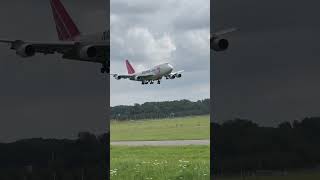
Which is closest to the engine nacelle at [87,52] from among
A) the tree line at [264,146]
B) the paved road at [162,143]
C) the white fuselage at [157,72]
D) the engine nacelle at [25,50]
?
the engine nacelle at [25,50]

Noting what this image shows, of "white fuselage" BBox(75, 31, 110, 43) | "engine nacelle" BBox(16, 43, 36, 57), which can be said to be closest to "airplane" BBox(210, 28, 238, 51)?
"white fuselage" BBox(75, 31, 110, 43)

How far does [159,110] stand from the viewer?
12.9m

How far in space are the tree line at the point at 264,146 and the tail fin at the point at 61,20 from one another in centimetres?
177

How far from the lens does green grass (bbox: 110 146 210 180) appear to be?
31.3 feet

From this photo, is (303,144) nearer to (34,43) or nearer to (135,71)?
(34,43)

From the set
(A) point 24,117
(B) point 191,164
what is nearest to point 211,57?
(A) point 24,117

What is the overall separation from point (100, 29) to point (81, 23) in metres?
0.20

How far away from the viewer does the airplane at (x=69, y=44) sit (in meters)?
5.02

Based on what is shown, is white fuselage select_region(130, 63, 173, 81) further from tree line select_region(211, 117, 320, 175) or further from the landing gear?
the landing gear

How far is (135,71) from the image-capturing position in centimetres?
1332

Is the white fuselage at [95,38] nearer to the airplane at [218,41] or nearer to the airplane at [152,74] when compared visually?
the airplane at [218,41]

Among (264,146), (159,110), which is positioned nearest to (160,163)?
Answer: (159,110)

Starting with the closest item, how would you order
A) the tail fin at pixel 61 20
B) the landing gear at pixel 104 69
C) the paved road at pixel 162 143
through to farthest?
the tail fin at pixel 61 20
the landing gear at pixel 104 69
the paved road at pixel 162 143

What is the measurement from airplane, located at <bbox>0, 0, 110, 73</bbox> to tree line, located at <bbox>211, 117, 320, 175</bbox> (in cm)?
140
